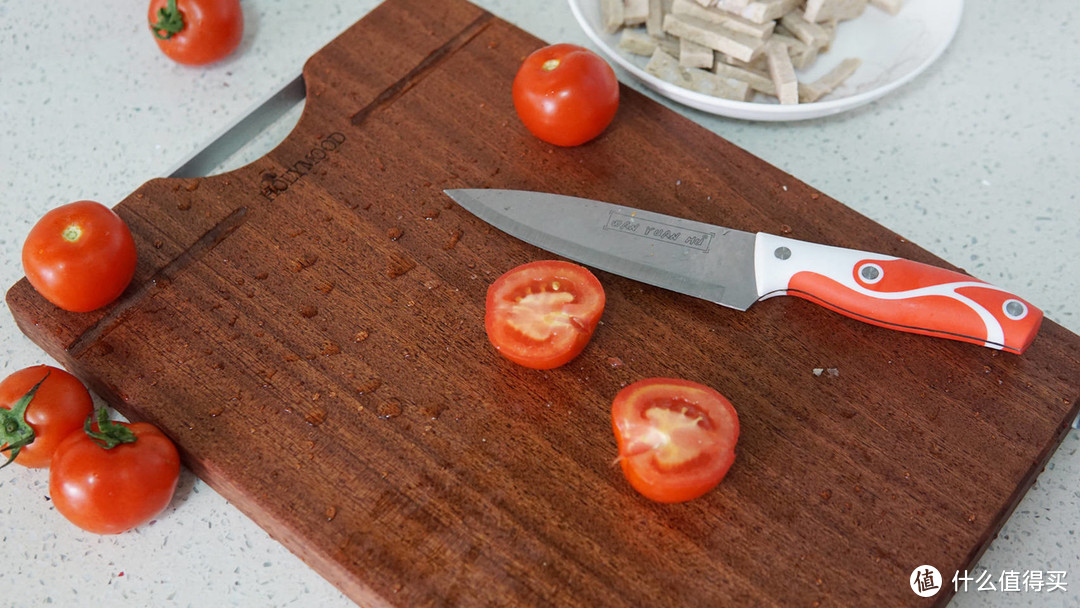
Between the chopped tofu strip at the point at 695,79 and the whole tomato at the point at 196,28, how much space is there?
2.80ft

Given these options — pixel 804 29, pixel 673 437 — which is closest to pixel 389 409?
pixel 673 437

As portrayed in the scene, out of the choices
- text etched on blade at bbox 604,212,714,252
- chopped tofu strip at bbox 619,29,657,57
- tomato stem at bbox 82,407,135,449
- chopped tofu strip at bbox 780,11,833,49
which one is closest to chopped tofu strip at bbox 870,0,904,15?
chopped tofu strip at bbox 780,11,833,49

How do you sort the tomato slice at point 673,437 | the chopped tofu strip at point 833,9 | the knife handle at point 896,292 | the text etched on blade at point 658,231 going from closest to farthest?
1. the tomato slice at point 673,437
2. the knife handle at point 896,292
3. the text etched on blade at point 658,231
4. the chopped tofu strip at point 833,9

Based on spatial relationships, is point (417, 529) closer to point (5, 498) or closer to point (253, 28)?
point (5, 498)

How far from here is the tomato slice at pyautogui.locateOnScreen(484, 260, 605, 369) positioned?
1.32m

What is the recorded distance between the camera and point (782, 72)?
1.76m

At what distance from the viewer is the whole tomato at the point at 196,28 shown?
5.88ft

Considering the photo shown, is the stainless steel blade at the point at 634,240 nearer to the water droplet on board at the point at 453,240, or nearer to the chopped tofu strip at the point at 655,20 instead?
the water droplet on board at the point at 453,240

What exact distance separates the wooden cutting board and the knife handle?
0.05 meters

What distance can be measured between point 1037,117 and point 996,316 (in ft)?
2.52

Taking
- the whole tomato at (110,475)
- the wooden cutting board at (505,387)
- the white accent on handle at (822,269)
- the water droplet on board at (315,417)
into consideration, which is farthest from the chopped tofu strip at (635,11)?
the whole tomato at (110,475)

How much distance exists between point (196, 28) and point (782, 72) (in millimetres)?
1166

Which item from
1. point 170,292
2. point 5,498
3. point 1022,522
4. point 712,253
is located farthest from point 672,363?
point 5,498

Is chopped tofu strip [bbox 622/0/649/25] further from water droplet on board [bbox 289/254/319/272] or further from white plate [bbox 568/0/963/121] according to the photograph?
water droplet on board [bbox 289/254/319/272]
